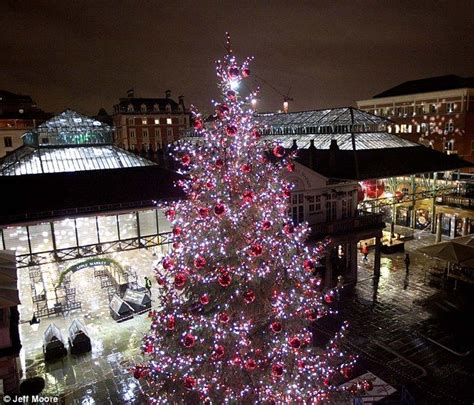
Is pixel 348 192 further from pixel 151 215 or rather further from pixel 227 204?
pixel 227 204

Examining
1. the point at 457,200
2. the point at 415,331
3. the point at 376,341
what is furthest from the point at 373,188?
the point at 376,341

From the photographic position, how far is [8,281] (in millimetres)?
13414

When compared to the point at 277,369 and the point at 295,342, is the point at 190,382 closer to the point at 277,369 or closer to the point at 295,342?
the point at 277,369

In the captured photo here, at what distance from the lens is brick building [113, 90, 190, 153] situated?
71.6 metres

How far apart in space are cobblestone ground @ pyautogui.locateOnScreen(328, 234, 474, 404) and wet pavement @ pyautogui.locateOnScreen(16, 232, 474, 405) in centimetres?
4

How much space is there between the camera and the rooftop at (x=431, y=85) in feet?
159

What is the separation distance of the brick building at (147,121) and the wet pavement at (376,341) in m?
49.7

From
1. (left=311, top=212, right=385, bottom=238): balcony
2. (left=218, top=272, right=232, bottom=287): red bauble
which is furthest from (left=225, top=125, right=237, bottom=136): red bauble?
(left=311, top=212, right=385, bottom=238): balcony

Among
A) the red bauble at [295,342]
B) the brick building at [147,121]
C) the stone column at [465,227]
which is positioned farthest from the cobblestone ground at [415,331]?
the brick building at [147,121]

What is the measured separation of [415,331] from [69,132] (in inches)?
885

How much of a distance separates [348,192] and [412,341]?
9977mm

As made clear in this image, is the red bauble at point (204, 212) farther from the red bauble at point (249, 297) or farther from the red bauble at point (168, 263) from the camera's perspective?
the red bauble at point (249, 297)

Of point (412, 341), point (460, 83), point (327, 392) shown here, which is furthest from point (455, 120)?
point (327, 392)

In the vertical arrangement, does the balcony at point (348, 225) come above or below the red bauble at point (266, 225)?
below
